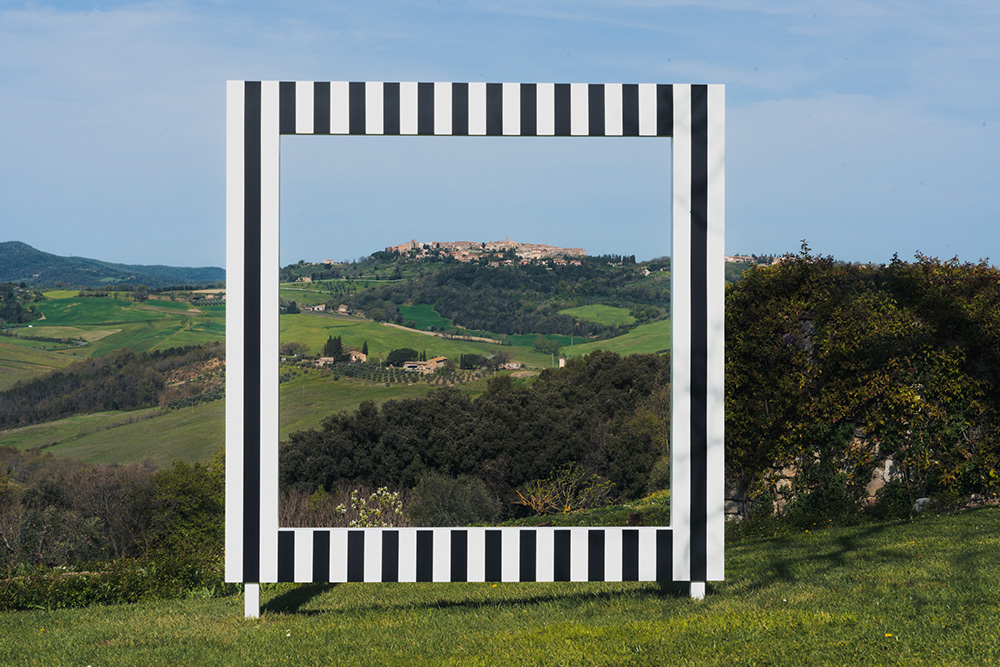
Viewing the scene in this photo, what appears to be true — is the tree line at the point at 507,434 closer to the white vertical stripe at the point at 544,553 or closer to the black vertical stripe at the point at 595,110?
the white vertical stripe at the point at 544,553

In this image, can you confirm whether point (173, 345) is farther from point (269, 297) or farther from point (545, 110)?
point (545, 110)

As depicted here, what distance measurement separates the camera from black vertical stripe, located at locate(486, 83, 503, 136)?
14.6ft

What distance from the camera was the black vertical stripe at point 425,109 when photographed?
4451 mm

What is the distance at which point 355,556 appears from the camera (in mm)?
4484

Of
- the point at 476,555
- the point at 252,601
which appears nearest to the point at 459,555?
the point at 476,555

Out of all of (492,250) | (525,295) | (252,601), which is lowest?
(252,601)

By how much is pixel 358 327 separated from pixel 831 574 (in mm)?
9706

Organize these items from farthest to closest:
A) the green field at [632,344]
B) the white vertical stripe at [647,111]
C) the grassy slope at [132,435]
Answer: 1. the grassy slope at [132,435]
2. the green field at [632,344]
3. the white vertical stripe at [647,111]

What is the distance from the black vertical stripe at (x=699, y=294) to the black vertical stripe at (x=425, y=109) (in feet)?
5.13

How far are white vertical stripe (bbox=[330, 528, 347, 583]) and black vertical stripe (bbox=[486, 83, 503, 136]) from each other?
2.56 metres

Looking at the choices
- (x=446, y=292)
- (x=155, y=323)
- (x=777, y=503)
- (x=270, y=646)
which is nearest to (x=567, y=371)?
(x=446, y=292)

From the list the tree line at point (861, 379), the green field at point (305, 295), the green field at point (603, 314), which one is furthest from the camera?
the green field at point (305, 295)

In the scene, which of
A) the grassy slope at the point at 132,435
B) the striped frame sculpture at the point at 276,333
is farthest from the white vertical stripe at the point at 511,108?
the grassy slope at the point at 132,435

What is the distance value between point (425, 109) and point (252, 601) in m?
3.15
